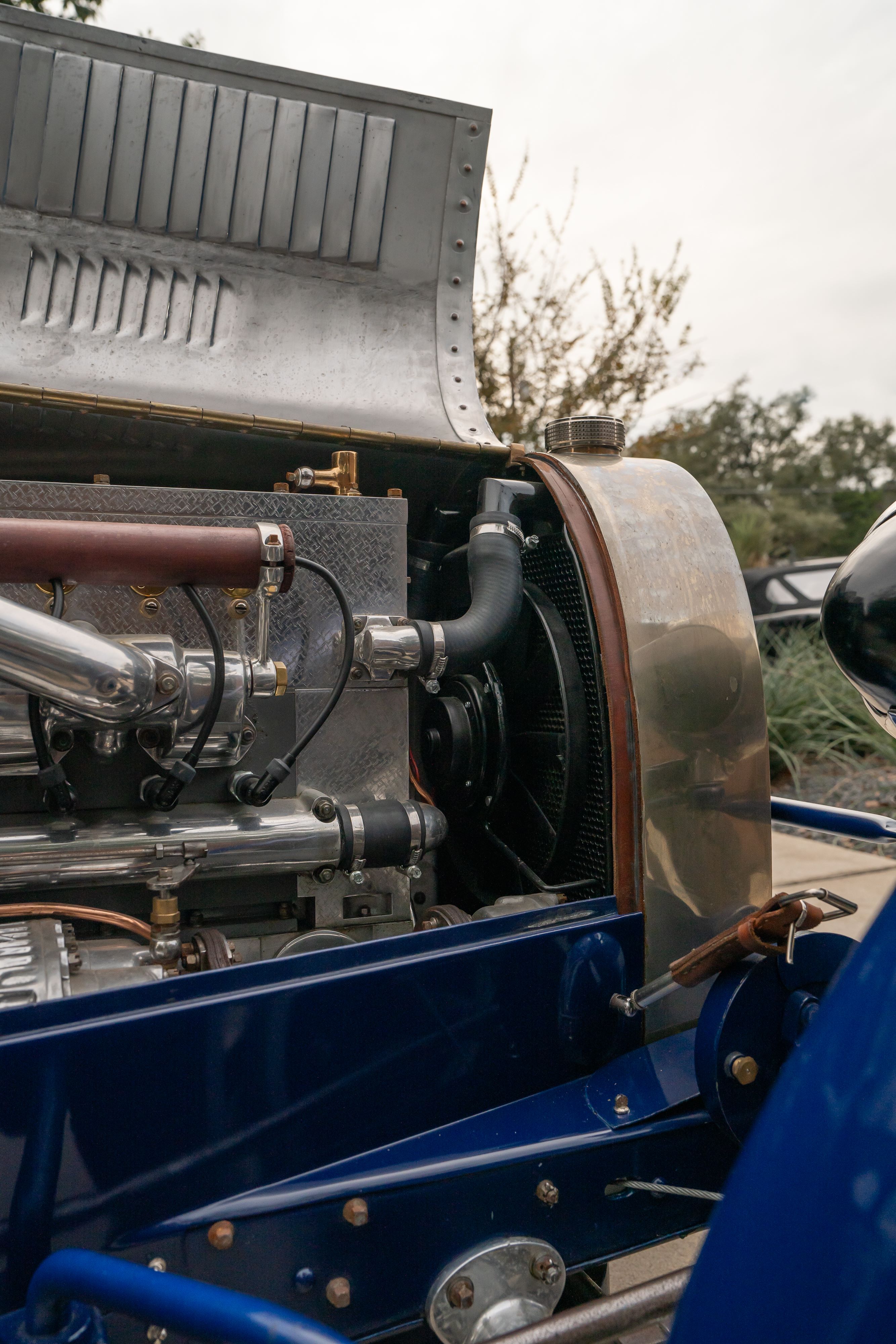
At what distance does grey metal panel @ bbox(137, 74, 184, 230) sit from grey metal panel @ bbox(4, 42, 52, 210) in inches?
8.1

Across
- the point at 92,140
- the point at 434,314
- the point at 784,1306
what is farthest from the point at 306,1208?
the point at 92,140

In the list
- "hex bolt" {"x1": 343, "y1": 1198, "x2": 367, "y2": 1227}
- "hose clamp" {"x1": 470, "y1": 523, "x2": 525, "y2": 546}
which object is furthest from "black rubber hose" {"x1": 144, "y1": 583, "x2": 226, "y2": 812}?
"hex bolt" {"x1": 343, "y1": 1198, "x2": 367, "y2": 1227}

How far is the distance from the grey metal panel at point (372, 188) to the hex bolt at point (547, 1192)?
76.1 inches

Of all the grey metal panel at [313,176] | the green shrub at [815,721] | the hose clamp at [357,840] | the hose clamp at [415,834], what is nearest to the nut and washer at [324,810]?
the hose clamp at [357,840]

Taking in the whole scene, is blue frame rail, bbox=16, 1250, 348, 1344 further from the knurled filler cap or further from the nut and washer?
the knurled filler cap

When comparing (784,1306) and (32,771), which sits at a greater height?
(32,771)

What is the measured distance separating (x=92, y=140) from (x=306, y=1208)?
2.06m

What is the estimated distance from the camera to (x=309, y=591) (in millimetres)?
1799

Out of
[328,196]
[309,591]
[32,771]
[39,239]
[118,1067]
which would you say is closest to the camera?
[118,1067]

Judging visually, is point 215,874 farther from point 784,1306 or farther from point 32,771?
point 784,1306

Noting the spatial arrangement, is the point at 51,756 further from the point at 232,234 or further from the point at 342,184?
the point at 342,184

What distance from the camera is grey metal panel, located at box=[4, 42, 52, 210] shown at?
6.51 feet

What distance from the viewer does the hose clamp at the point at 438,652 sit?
1.70 metres

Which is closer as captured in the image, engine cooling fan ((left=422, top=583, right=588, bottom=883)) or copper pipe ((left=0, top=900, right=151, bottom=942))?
copper pipe ((left=0, top=900, right=151, bottom=942))
